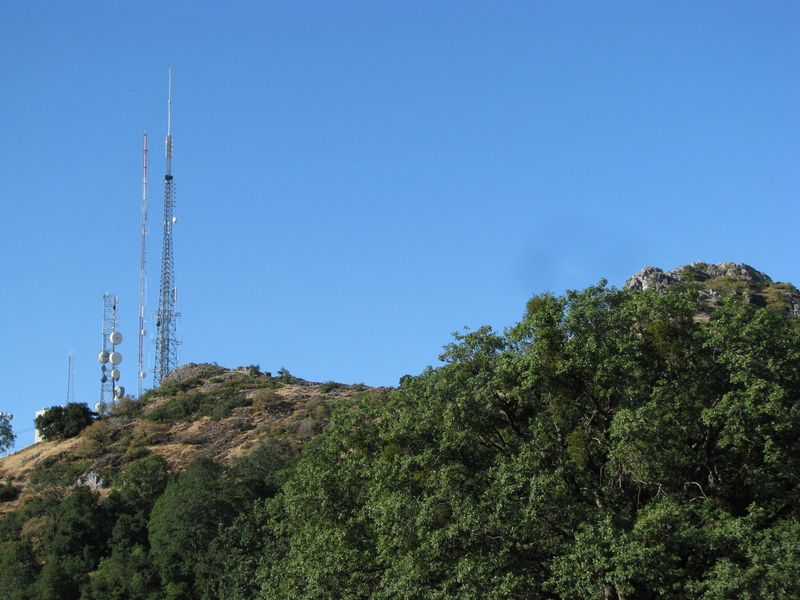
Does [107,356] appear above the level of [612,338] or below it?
above

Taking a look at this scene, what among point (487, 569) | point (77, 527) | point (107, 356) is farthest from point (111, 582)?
point (107, 356)

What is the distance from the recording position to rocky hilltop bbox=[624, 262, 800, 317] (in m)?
49.6

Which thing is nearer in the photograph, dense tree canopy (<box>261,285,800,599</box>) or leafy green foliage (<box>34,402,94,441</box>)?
dense tree canopy (<box>261,285,800,599</box>)

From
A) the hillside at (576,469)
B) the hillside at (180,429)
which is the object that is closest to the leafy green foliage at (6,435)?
the hillside at (180,429)

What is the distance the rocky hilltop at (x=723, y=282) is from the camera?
4956cm

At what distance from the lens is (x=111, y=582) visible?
1588 inches

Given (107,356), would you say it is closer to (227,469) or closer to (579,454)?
(227,469)

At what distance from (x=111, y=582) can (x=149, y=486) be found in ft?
39.4

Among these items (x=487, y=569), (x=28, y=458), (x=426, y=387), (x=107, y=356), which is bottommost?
(x=487, y=569)

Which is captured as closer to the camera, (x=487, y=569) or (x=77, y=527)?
(x=487, y=569)

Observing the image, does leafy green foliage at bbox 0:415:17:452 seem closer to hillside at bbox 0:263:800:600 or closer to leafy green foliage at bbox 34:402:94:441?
leafy green foliage at bbox 34:402:94:441

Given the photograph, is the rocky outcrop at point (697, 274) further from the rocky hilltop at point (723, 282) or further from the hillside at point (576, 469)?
the hillside at point (576, 469)

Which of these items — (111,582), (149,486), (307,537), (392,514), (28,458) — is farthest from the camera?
(28,458)

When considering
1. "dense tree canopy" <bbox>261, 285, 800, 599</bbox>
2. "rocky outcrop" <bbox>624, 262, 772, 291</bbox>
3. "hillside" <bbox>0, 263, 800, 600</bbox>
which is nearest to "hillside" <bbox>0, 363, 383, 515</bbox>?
"rocky outcrop" <bbox>624, 262, 772, 291</bbox>
